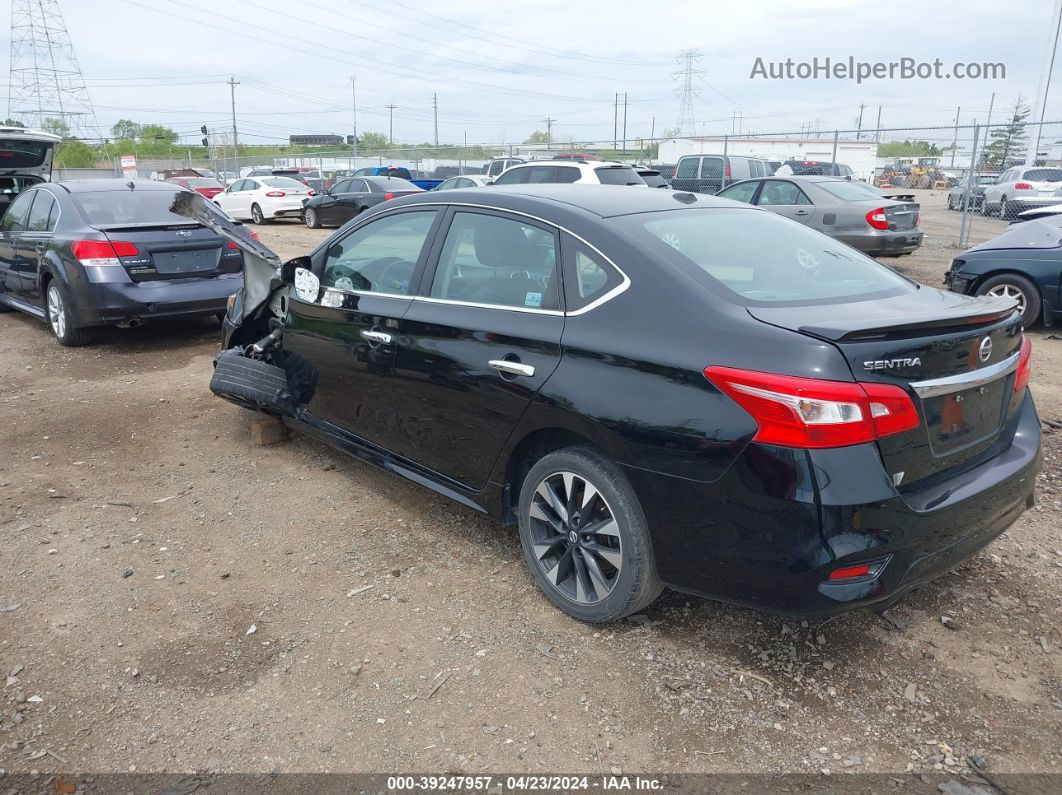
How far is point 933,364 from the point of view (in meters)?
2.57

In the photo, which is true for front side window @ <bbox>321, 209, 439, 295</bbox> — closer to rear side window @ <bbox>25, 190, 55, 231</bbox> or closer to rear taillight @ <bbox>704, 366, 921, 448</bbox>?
rear taillight @ <bbox>704, 366, 921, 448</bbox>

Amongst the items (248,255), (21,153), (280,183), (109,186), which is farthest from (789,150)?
(248,255)

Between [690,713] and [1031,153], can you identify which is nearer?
[690,713]

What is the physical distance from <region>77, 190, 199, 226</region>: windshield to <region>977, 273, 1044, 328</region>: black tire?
805 cm

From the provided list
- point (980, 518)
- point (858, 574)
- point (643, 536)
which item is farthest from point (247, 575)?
point (980, 518)

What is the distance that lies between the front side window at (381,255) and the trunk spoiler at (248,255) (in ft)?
1.85

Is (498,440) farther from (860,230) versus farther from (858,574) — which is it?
(860,230)

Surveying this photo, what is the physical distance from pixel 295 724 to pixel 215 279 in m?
5.96

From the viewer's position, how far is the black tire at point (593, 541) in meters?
2.88

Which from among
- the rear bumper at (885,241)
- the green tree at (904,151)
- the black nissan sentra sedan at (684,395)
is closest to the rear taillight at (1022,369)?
the black nissan sentra sedan at (684,395)

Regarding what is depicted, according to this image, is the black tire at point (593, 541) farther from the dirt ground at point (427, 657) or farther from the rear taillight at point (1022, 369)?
the rear taillight at point (1022, 369)

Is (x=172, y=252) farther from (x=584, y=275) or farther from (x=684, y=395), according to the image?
(x=684, y=395)

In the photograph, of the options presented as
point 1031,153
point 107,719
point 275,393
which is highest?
point 1031,153

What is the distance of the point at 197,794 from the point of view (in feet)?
7.93
